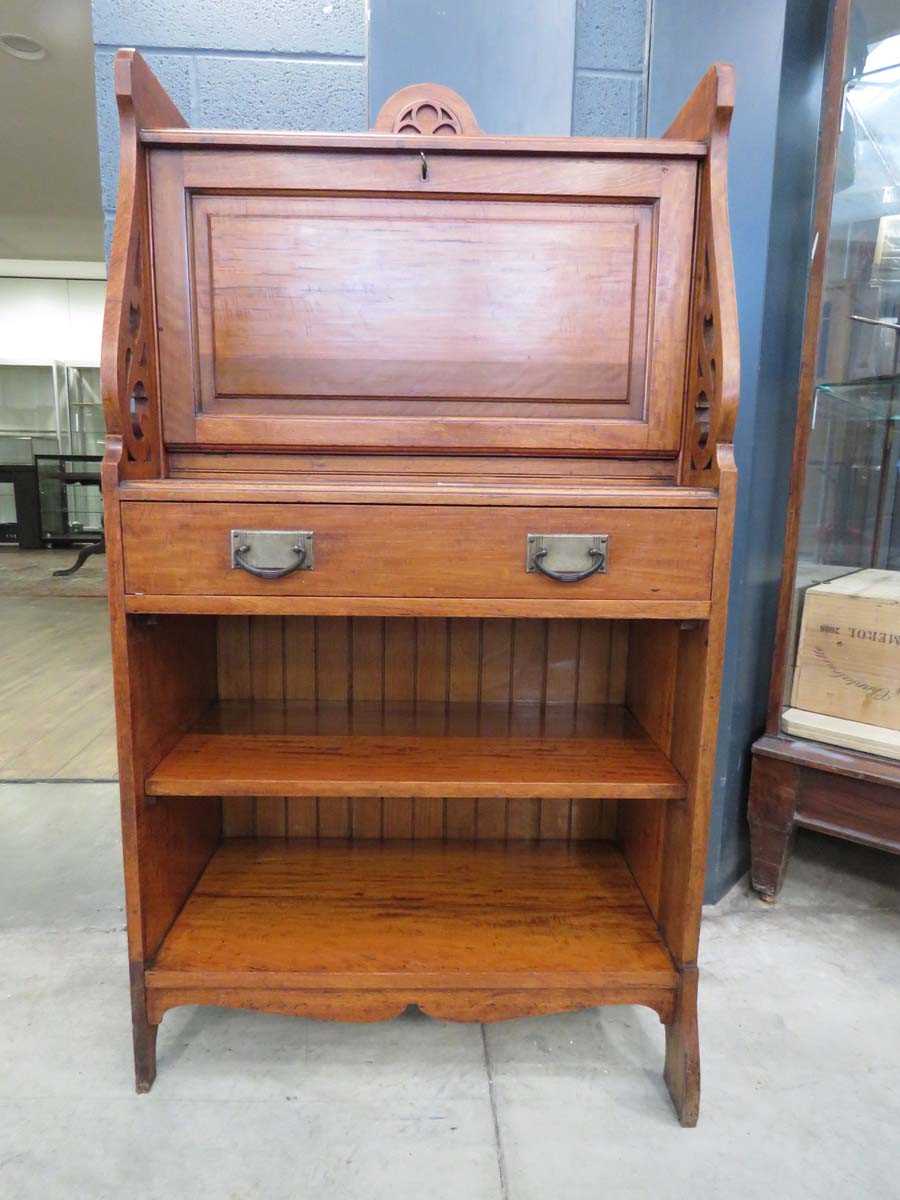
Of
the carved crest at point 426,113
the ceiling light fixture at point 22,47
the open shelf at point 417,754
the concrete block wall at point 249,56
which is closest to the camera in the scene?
the open shelf at point 417,754

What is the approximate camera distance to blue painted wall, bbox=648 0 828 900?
4.88 ft

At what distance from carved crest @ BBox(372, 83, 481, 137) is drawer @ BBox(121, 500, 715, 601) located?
2.41 feet

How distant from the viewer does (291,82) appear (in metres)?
1.49

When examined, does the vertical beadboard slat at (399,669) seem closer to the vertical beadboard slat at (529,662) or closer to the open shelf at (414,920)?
the open shelf at (414,920)

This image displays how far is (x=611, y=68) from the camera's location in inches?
60.7

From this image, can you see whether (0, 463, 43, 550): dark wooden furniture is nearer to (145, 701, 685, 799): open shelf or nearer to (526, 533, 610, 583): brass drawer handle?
(145, 701, 685, 799): open shelf

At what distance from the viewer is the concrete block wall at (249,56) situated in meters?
1.48

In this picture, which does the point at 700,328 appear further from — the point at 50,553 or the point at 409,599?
the point at 50,553

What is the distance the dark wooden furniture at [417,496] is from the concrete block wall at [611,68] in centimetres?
29

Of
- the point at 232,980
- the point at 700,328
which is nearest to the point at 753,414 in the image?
the point at 700,328

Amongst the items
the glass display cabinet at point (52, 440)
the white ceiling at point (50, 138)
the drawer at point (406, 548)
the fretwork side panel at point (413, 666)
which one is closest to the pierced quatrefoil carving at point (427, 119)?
the drawer at point (406, 548)

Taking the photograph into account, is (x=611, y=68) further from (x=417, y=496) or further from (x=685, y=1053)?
(x=685, y=1053)

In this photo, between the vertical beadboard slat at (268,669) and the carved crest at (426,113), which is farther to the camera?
the vertical beadboard slat at (268,669)

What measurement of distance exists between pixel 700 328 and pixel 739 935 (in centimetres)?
129
